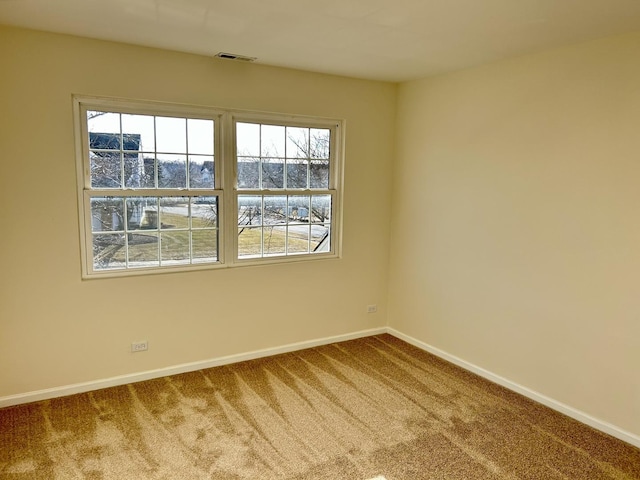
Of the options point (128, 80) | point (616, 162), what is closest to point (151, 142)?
point (128, 80)

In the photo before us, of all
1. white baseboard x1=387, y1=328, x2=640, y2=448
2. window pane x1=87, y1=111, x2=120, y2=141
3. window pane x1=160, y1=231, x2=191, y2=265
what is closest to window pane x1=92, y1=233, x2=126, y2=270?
window pane x1=160, y1=231, x2=191, y2=265

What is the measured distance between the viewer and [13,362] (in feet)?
10.0

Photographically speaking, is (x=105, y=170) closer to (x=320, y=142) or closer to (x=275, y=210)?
(x=275, y=210)

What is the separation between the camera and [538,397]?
10.7ft

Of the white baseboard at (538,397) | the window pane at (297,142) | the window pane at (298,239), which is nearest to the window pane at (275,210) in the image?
the window pane at (298,239)

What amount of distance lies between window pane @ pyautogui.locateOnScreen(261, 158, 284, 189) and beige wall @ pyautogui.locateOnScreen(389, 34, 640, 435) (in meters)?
1.24

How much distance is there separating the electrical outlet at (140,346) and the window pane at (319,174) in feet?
6.39

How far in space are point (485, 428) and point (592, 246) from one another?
4.51 ft

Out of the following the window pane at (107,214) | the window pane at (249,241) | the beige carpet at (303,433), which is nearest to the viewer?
the beige carpet at (303,433)

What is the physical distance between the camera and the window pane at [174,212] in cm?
347

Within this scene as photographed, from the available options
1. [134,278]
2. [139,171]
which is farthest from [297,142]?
[134,278]

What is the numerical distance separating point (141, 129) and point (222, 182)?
72cm

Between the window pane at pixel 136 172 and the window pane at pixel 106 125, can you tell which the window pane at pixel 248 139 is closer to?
the window pane at pixel 136 172

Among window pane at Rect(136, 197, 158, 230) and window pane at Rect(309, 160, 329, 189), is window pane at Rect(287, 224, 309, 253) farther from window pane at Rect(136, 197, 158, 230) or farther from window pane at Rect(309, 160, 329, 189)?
window pane at Rect(136, 197, 158, 230)
